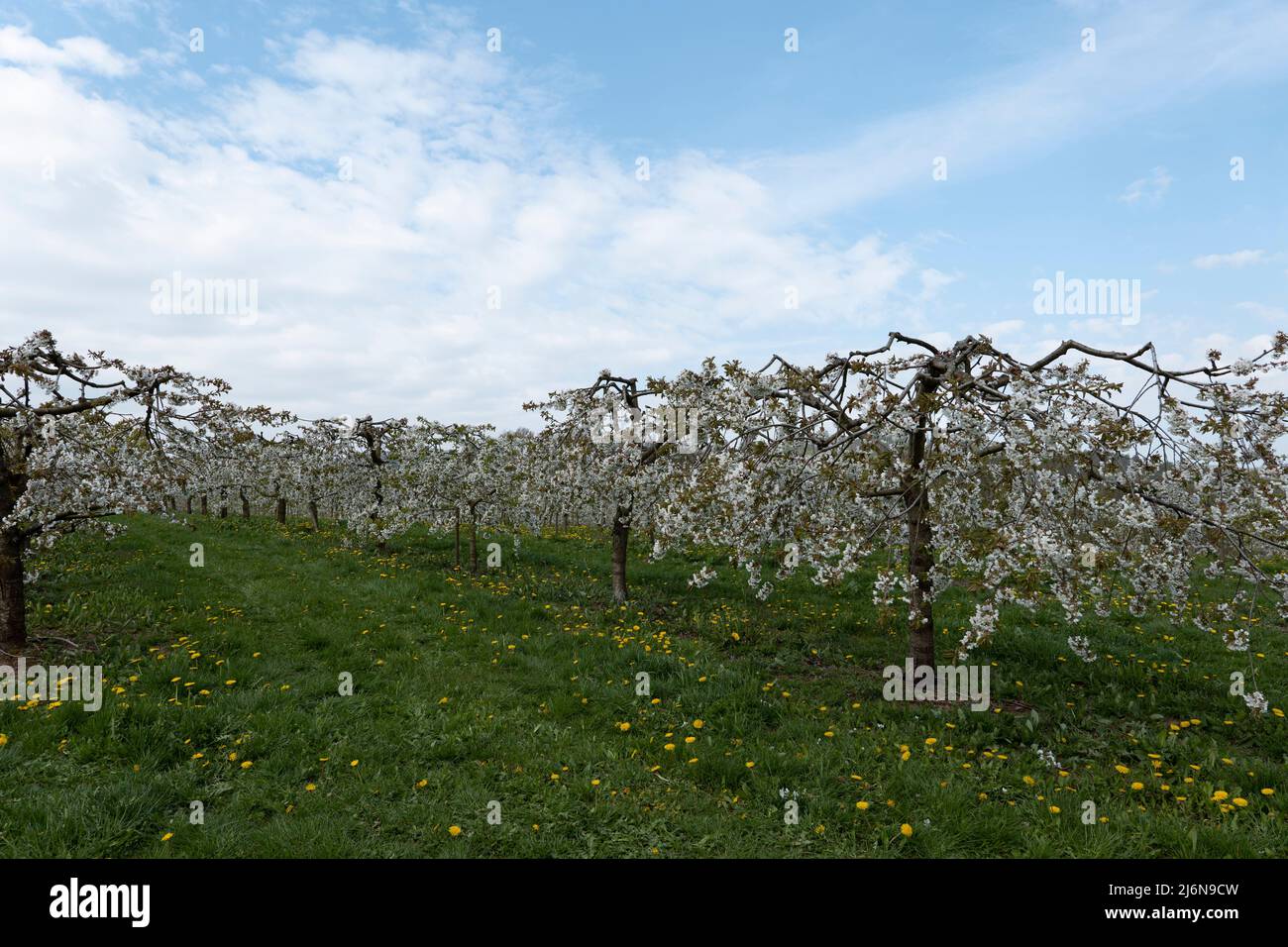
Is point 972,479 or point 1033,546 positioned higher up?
point 972,479

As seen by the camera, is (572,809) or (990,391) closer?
(572,809)

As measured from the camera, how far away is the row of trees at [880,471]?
6266 millimetres

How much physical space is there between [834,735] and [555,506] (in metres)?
9.31

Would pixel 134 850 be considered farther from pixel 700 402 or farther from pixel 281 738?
pixel 700 402

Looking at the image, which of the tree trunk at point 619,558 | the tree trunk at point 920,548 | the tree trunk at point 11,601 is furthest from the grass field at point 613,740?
the tree trunk at point 619,558

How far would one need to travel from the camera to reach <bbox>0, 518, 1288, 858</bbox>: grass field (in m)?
5.15

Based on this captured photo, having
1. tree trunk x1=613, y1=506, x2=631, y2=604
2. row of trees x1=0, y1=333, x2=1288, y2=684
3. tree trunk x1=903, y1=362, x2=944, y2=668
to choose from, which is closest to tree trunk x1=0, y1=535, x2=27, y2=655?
row of trees x1=0, y1=333, x2=1288, y2=684

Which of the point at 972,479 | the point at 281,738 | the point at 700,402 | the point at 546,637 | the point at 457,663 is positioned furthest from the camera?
the point at 700,402

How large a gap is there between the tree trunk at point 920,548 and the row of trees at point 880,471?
0.10 feet

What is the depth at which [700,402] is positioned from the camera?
37.2 feet

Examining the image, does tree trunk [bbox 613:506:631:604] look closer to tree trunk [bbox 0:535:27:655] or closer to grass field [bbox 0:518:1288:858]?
grass field [bbox 0:518:1288:858]

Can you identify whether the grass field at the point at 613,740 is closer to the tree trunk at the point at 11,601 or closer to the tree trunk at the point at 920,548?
the tree trunk at the point at 11,601
